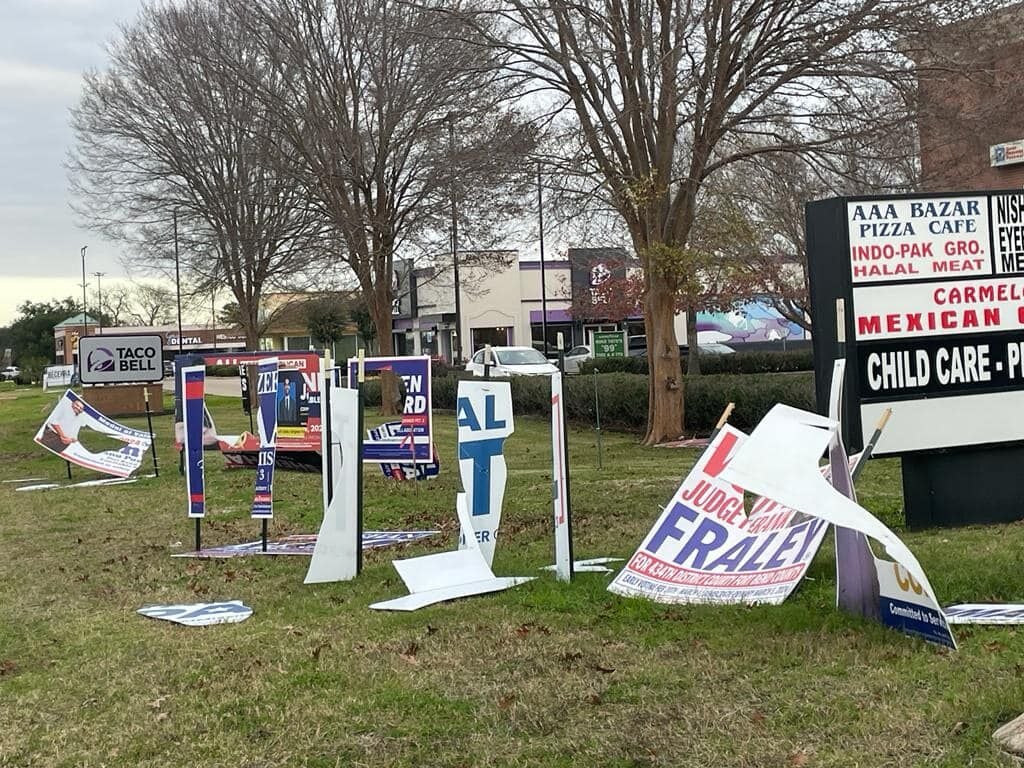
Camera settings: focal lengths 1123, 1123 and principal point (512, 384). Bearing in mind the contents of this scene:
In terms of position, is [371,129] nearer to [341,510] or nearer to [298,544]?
[298,544]

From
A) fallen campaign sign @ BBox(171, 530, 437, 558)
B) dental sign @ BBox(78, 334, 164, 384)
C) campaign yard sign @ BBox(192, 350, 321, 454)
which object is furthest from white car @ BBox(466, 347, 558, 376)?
fallen campaign sign @ BBox(171, 530, 437, 558)

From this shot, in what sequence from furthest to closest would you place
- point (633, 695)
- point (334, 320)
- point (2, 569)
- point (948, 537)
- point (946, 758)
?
point (334, 320) < point (2, 569) < point (948, 537) < point (633, 695) < point (946, 758)

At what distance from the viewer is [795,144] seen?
1634 centimetres

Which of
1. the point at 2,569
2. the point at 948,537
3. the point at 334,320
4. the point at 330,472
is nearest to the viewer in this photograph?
the point at 948,537

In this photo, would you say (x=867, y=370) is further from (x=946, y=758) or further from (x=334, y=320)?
(x=334, y=320)

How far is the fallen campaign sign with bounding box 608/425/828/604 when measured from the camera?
6.44 meters

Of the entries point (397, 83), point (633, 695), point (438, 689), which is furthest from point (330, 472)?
point (397, 83)

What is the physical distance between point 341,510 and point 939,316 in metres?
4.66

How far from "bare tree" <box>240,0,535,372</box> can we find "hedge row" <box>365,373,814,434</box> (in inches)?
154

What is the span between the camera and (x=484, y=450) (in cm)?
804

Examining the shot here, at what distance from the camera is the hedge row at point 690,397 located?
18.9 m

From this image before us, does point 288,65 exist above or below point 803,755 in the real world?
above

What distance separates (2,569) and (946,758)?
26.1 ft

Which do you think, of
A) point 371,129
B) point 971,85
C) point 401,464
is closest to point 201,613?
point 401,464
